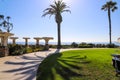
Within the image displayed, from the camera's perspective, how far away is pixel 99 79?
1117cm

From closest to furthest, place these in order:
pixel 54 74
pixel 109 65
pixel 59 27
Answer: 1. pixel 54 74
2. pixel 109 65
3. pixel 59 27

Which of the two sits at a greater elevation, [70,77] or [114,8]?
[114,8]

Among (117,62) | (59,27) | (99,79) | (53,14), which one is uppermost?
(53,14)

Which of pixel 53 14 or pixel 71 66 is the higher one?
pixel 53 14

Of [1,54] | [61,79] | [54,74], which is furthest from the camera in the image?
[1,54]

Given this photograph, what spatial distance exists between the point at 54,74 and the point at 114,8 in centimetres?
3953

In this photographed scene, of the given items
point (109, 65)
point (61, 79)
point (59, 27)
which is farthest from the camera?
point (59, 27)

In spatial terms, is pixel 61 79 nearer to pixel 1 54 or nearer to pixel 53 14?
pixel 1 54

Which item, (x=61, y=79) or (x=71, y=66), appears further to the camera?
(x=71, y=66)

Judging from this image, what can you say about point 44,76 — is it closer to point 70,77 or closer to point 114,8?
point 70,77

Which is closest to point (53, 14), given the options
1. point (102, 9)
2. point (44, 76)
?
point (102, 9)

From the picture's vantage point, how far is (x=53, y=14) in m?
39.8

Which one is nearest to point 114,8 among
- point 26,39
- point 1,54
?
point 26,39

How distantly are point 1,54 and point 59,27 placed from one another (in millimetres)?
18159
